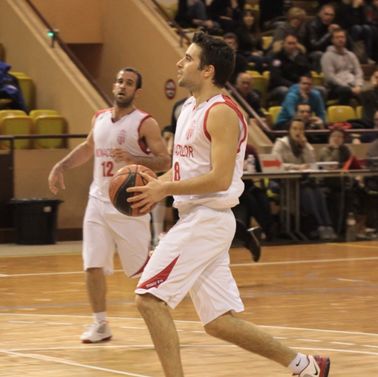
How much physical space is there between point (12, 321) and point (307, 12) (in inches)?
614

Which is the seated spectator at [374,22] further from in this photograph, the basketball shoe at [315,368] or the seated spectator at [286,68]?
the basketball shoe at [315,368]

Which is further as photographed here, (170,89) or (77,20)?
(77,20)

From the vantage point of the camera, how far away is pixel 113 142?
9398 mm

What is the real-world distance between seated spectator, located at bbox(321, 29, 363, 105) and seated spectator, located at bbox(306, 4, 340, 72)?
0.57 m

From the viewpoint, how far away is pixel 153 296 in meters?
6.63

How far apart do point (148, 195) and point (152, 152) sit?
9.50 ft

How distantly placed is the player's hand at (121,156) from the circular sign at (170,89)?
1074 cm

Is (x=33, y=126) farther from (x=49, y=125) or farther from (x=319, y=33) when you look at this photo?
(x=319, y=33)

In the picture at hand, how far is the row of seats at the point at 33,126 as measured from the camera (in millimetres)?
17438

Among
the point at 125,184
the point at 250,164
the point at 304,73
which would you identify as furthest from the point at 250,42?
the point at 125,184

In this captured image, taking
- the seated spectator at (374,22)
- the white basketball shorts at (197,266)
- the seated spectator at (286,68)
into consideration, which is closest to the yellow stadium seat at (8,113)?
the seated spectator at (286,68)

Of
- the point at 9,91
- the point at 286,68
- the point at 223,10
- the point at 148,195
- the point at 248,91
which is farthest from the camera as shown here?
the point at 223,10

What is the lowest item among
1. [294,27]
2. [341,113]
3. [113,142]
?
[341,113]

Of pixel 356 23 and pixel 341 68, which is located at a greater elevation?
pixel 356 23
